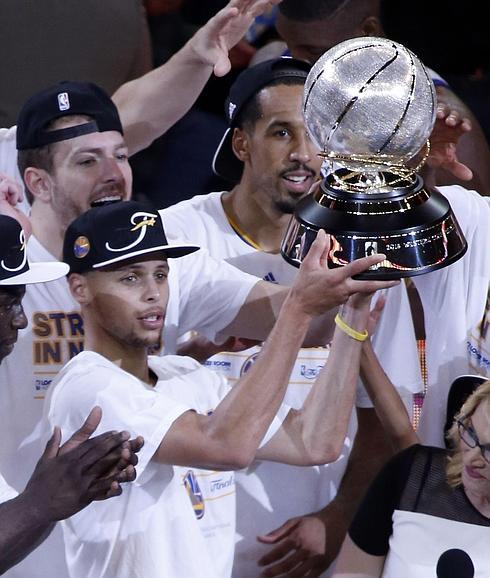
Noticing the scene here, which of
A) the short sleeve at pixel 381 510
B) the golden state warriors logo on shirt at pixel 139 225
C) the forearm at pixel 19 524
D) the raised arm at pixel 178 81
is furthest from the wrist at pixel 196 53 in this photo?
the forearm at pixel 19 524

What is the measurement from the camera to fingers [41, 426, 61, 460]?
248 centimetres

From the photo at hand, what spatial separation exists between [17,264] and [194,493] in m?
0.60

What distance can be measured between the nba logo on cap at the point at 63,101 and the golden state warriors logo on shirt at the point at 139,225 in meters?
0.35

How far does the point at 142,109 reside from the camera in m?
3.19

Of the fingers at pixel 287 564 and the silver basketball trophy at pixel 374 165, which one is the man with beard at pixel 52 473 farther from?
the fingers at pixel 287 564

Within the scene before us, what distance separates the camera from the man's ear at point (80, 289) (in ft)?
8.63

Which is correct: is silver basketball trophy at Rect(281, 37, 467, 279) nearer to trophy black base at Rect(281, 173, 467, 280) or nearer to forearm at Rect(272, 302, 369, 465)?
trophy black base at Rect(281, 173, 467, 280)

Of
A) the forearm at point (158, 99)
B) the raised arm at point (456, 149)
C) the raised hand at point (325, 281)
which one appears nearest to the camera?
the raised hand at point (325, 281)

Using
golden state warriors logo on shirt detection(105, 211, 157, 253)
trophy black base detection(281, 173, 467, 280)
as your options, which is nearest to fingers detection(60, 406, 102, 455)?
golden state warriors logo on shirt detection(105, 211, 157, 253)

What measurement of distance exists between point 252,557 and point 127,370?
656mm

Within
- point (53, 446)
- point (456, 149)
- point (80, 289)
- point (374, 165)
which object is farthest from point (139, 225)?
point (456, 149)

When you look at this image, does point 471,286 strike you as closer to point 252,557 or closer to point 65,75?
point 252,557

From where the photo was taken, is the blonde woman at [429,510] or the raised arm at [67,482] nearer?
the raised arm at [67,482]

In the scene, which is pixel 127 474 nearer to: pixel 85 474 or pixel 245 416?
pixel 85 474
